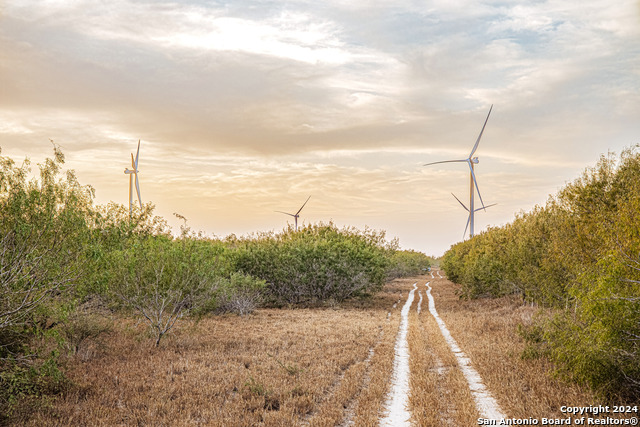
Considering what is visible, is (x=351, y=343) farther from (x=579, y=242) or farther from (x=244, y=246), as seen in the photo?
(x=244, y=246)

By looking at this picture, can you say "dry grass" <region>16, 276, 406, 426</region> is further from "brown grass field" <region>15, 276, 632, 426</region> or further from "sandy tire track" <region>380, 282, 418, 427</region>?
"sandy tire track" <region>380, 282, 418, 427</region>

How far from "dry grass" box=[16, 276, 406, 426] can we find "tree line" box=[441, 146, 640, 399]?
5124 mm

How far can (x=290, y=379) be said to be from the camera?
13.3m

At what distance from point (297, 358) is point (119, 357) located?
688 centimetres

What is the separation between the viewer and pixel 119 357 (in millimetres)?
17016

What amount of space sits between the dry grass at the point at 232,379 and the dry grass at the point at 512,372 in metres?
3.05

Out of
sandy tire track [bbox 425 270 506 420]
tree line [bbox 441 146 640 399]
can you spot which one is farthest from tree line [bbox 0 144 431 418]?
tree line [bbox 441 146 640 399]

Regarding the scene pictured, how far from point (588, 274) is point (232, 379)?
10.5 metres

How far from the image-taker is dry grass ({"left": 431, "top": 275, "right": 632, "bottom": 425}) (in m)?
10.4

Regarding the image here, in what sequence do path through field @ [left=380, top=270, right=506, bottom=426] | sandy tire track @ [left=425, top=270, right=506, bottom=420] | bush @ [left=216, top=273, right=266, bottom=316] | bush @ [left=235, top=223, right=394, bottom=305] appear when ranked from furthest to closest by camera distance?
bush @ [left=235, top=223, right=394, bottom=305] → bush @ [left=216, top=273, right=266, bottom=316] → sandy tire track @ [left=425, top=270, right=506, bottom=420] → path through field @ [left=380, top=270, right=506, bottom=426]

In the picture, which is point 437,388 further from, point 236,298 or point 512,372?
point 236,298

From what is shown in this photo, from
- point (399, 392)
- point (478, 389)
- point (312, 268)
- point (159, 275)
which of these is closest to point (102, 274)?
point (159, 275)

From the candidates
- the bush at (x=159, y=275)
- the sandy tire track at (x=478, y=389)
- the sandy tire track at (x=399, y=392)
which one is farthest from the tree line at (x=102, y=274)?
the sandy tire track at (x=478, y=389)

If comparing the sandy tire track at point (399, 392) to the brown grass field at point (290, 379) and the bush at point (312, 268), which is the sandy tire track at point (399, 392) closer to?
the brown grass field at point (290, 379)
